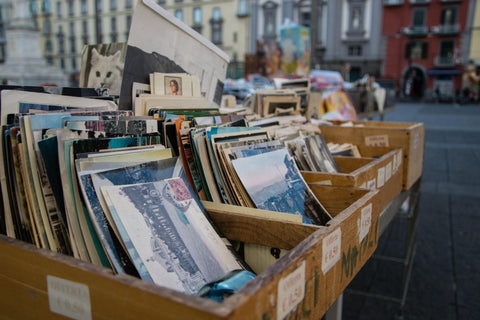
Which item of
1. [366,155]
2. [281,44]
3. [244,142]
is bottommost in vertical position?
[366,155]

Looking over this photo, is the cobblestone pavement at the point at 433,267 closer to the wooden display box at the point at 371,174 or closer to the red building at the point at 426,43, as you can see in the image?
the wooden display box at the point at 371,174

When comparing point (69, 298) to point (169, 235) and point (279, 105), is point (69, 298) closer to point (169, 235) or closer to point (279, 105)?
point (169, 235)

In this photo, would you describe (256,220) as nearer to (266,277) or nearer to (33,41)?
(266,277)

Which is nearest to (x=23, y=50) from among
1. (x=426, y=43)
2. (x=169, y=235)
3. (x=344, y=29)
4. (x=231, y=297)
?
(x=169, y=235)

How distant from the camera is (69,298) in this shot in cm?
63

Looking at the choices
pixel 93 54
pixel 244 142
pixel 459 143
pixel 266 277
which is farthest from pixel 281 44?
pixel 266 277

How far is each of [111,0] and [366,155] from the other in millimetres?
37069

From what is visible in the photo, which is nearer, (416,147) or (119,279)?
(119,279)

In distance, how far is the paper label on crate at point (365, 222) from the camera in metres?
0.95

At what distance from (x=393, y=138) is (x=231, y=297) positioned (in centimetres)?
168

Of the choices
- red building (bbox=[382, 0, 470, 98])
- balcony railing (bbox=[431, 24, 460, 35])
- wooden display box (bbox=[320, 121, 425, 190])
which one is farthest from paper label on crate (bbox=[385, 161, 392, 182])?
balcony railing (bbox=[431, 24, 460, 35])

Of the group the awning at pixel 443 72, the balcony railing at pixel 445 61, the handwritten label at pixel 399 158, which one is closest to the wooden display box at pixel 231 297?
the handwritten label at pixel 399 158

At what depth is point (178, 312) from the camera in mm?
509

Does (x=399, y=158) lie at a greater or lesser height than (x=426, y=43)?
lesser
